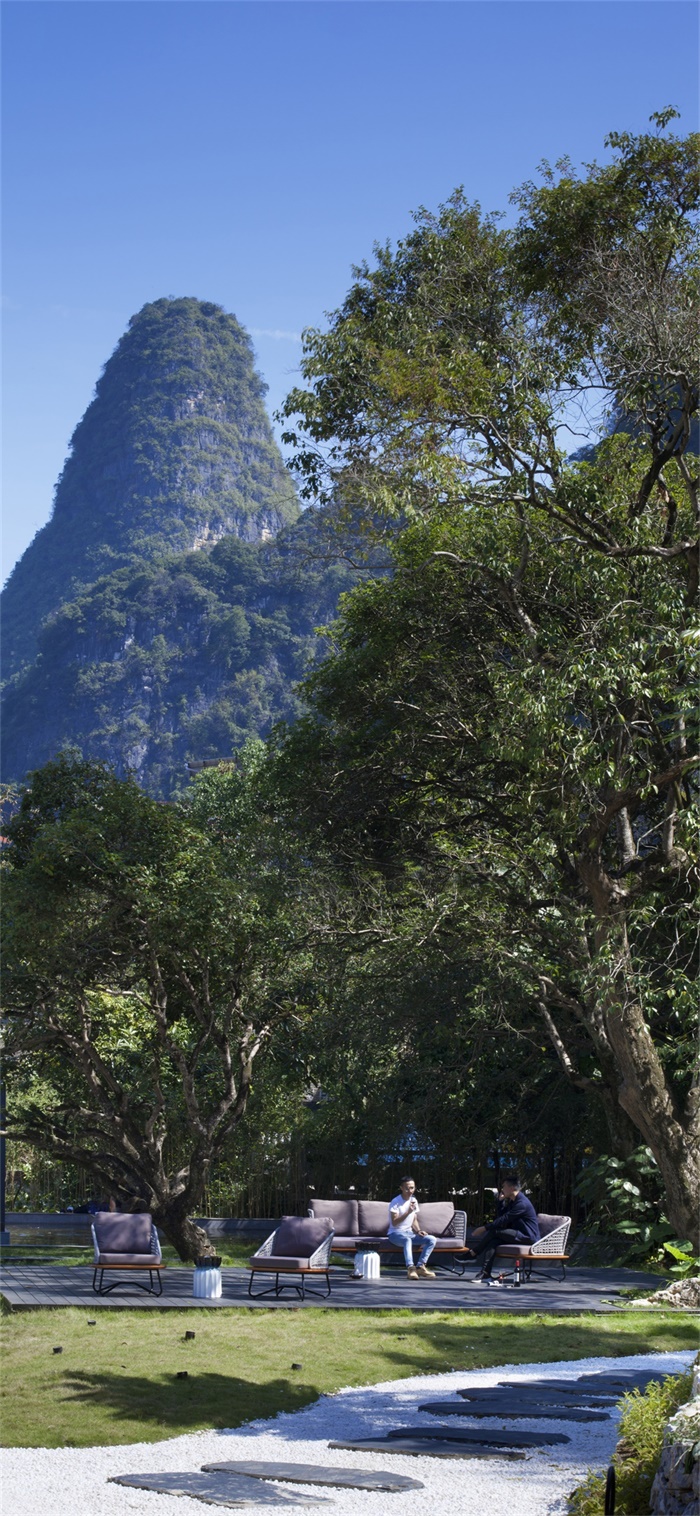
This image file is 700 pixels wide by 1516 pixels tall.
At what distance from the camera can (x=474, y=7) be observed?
1177 cm

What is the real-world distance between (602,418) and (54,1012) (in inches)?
363

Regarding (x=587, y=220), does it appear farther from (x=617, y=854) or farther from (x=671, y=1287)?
(x=671, y=1287)

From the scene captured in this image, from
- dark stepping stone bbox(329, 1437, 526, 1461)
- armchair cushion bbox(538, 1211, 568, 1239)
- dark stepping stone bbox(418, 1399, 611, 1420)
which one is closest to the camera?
dark stepping stone bbox(329, 1437, 526, 1461)

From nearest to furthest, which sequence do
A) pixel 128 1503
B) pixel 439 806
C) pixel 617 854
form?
pixel 128 1503, pixel 617 854, pixel 439 806

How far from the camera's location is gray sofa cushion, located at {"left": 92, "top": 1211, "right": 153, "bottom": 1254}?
41.7ft

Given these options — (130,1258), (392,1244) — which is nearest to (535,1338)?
(130,1258)

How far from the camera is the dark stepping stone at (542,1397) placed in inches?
306

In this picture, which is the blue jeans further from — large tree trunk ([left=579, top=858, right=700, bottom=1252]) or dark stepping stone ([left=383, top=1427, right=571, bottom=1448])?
dark stepping stone ([left=383, top=1427, right=571, bottom=1448])

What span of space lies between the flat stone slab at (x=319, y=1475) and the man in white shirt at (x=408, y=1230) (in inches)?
326

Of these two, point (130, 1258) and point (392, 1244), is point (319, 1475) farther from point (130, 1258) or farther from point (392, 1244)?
point (392, 1244)

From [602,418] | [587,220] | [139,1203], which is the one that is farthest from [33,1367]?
[587,220]

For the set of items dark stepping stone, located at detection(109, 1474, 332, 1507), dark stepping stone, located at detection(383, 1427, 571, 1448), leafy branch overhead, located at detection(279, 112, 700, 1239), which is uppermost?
leafy branch overhead, located at detection(279, 112, 700, 1239)

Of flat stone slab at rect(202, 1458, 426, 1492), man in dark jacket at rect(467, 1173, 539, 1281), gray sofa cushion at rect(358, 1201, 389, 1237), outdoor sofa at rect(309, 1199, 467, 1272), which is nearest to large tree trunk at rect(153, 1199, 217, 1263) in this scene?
outdoor sofa at rect(309, 1199, 467, 1272)

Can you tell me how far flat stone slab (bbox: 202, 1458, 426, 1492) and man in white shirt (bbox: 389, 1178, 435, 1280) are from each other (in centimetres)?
829
